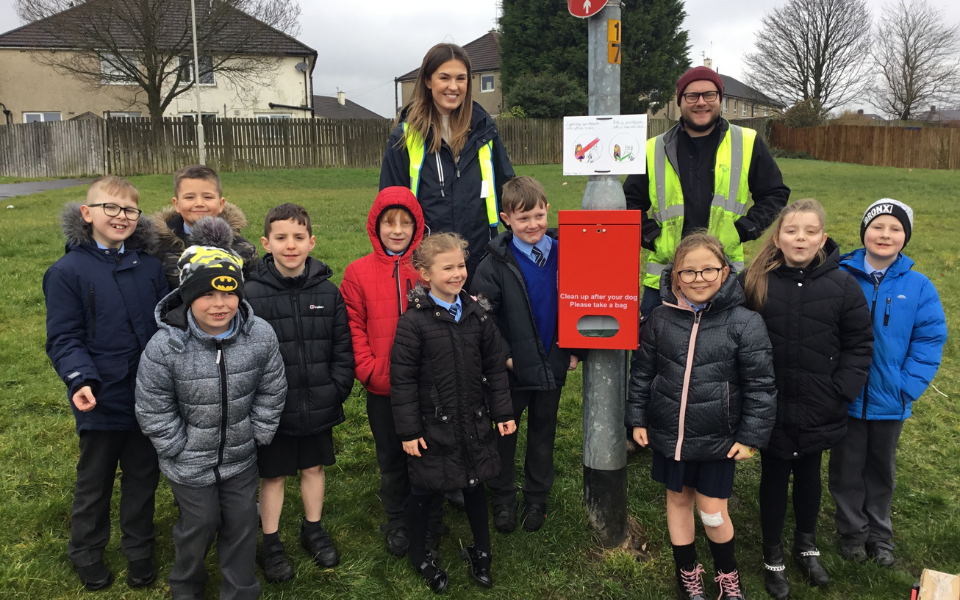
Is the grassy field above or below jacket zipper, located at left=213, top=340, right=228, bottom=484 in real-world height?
below

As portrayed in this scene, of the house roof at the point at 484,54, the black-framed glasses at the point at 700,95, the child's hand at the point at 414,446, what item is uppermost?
the house roof at the point at 484,54

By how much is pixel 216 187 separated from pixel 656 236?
2.29 metres

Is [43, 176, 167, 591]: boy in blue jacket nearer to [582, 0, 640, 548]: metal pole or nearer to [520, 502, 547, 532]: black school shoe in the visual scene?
[520, 502, 547, 532]: black school shoe

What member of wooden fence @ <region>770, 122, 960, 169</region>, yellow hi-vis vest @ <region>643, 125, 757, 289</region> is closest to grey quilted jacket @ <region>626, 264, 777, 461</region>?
yellow hi-vis vest @ <region>643, 125, 757, 289</region>

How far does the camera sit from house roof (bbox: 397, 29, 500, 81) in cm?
4222

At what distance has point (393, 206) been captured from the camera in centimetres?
319

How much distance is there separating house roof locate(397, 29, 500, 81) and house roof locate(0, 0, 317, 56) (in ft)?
54.3

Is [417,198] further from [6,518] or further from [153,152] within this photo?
[153,152]

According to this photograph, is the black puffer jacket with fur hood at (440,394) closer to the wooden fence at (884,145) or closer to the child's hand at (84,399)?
the child's hand at (84,399)

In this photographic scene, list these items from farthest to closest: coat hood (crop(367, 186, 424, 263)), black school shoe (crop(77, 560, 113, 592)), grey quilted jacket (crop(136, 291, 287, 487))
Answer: coat hood (crop(367, 186, 424, 263)), black school shoe (crop(77, 560, 113, 592)), grey quilted jacket (crop(136, 291, 287, 487))

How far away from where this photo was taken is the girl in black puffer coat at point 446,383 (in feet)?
→ 9.51

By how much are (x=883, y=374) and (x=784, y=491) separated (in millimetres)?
707

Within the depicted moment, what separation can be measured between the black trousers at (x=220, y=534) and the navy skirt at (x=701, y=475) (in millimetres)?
1769

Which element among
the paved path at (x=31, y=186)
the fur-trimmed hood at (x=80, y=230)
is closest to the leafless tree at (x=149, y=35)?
the paved path at (x=31, y=186)
